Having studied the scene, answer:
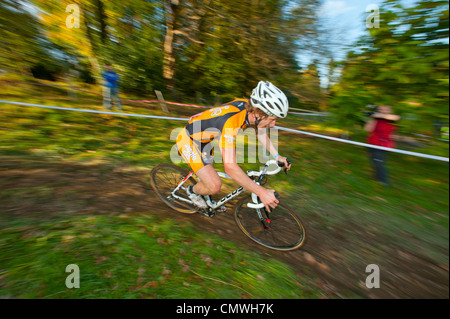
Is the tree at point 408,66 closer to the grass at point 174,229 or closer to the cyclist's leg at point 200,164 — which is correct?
the grass at point 174,229

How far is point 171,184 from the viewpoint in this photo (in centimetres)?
390

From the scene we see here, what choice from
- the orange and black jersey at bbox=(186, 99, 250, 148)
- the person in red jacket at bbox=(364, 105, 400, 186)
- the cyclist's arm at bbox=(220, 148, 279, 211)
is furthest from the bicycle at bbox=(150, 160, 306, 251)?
the person in red jacket at bbox=(364, 105, 400, 186)

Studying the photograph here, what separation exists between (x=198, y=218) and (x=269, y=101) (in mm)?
2196

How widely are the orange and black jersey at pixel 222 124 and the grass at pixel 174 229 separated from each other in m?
1.50

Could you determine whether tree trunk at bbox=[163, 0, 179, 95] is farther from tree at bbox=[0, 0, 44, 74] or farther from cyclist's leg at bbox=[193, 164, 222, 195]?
cyclist's leg at bbox=[193, 164, 222, 195]

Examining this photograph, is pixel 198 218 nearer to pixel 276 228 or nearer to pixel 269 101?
pixel 276 228

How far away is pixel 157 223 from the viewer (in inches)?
129

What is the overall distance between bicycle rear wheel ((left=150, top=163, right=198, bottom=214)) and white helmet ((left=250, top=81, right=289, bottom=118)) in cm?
171

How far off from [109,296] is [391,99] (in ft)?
21.4

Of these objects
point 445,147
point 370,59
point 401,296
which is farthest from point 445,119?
point 401,296

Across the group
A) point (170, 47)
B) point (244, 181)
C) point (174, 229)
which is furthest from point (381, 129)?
point (170, 47)

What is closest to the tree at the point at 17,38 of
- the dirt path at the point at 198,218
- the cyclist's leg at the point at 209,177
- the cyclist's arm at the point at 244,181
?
the dirt path at the point at 198,218

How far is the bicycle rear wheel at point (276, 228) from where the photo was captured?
3.03 metres
